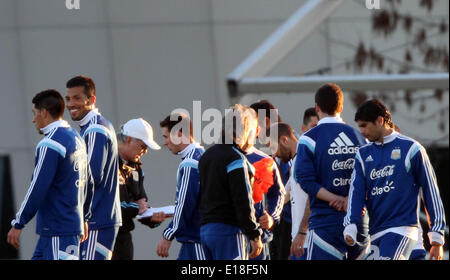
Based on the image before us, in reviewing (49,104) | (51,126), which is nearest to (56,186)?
(51,126)

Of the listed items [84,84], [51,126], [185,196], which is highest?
[84,84]

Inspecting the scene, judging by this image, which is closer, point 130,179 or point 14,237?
point 14,237

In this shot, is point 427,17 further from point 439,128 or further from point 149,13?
point 149,13

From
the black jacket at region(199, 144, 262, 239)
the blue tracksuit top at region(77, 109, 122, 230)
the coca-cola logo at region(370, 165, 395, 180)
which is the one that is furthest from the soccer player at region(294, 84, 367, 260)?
the blue tracksuit top at region(77, 109, 122, 230)

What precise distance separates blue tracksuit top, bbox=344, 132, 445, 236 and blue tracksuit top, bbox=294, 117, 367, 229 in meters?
0.41

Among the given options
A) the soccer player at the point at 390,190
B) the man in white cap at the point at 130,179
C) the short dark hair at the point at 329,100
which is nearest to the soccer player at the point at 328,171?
the short dark hair at the point at 329,100

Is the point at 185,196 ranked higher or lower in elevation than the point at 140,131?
lower

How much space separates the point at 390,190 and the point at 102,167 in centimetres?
231

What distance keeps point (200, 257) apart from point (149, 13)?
26.8ft

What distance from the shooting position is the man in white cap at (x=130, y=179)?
31.4 feet

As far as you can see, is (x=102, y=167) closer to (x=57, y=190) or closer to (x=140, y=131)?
(x=57, y=190)

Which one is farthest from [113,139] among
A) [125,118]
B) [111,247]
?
[125,118]

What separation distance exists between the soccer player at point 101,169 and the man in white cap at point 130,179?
26.6 inches

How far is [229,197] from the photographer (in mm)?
7770
